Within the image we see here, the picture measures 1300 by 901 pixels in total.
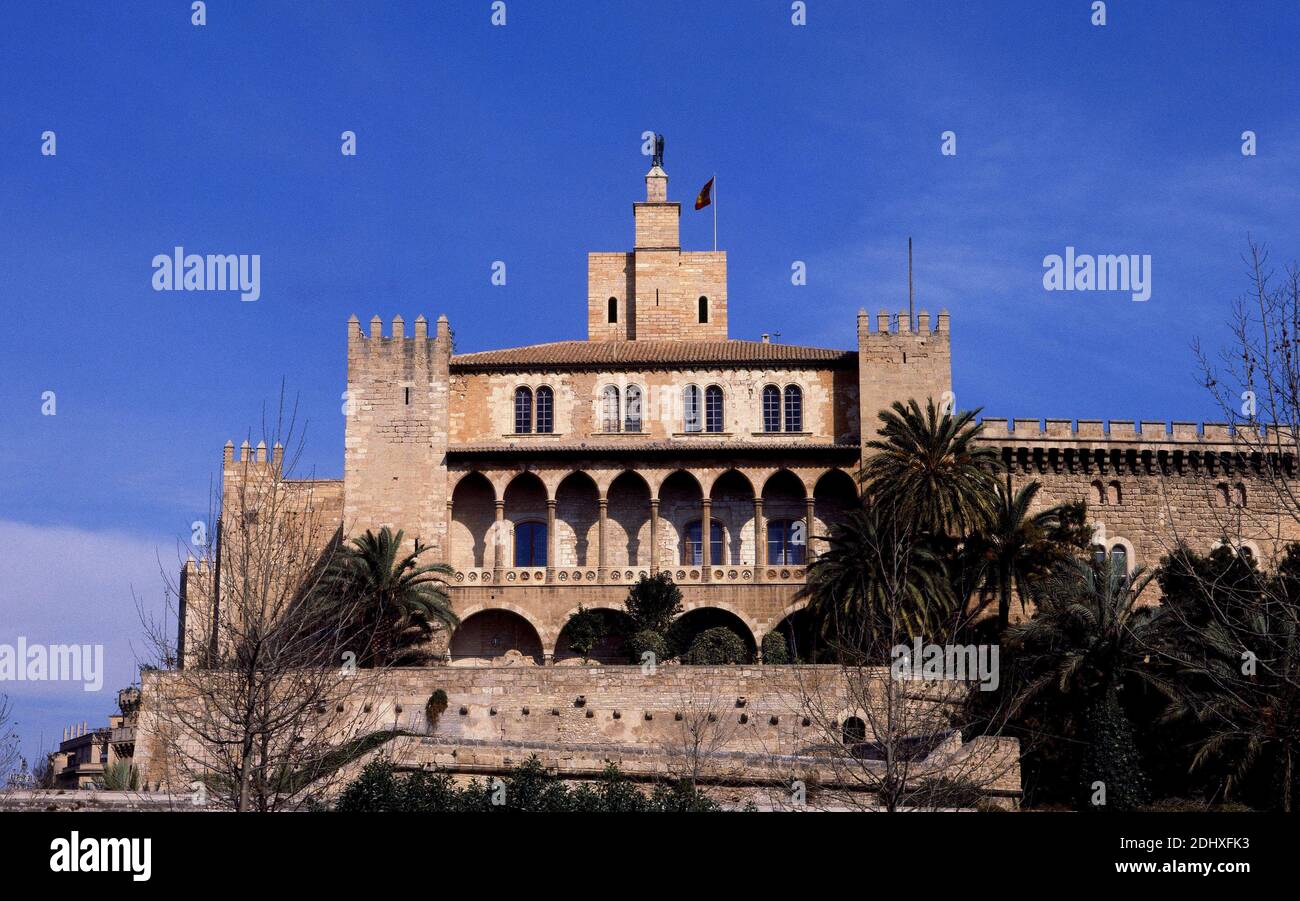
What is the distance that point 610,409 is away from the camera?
53.1 meters

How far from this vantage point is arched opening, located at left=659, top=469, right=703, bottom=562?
52969mm

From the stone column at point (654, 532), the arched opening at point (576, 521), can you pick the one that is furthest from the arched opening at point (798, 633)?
the arched opening at point (576, 521)

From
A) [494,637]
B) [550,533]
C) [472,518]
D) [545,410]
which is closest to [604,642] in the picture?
[494,637]

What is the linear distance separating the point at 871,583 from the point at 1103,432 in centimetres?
1447

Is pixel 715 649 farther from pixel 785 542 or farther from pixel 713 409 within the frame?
pixel 713 409

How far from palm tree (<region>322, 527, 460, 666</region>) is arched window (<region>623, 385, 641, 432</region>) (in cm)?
803

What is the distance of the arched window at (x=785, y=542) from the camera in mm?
52188

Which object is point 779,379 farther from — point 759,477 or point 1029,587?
point 1029,587

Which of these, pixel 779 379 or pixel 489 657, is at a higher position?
pixel 779 379

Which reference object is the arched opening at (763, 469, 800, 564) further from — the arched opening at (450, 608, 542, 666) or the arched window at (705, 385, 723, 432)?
the arched opening at (450, 608, 542, 666)

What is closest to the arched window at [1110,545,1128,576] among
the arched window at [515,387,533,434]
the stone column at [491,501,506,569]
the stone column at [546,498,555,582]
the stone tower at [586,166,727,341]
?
the stone tower at [586,166,727,341]
